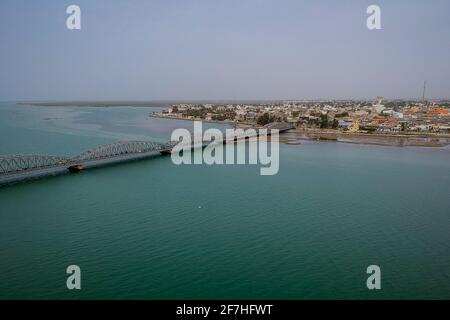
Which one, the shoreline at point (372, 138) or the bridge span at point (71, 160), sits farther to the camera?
the shoreline at point (372, 138)

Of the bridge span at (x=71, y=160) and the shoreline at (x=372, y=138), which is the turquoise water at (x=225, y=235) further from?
the shoreline at (x=372, y=138)

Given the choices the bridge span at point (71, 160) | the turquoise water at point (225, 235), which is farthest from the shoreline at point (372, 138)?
the turquoise water at point (225, 235)

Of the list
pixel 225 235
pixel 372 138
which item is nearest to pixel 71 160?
pixel 225 235

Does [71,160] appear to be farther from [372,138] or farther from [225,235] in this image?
[372,138]

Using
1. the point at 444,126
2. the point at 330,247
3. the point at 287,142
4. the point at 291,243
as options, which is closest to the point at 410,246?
the point at 330,247

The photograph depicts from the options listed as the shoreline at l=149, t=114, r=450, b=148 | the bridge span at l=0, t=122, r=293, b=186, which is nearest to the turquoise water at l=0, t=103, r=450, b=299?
the bridge span at l=0, t=122, r=293, b=186

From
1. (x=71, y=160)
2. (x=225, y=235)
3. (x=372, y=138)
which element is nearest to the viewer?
(x=225, y=235)
